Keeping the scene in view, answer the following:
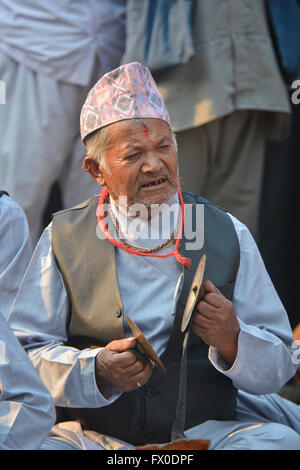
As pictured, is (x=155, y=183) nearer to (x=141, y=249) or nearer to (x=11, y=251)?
(x=141, y=249)

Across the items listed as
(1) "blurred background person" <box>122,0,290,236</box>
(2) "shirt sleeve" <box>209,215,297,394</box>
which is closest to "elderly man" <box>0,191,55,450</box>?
(2) "shirt sleeve" <box>209,215,297,394</box>

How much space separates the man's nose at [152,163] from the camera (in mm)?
2906

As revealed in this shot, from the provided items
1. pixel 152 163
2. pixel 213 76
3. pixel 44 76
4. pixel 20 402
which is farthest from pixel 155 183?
pixel 44 76

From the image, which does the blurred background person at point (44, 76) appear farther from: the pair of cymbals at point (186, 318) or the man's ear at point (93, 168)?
the pair of cymbals at point (186, 318)

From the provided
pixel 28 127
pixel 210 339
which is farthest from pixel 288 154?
pixel 210 339

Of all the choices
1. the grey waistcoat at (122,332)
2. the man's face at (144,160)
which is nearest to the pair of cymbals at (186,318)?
the grey waistcoat at (122,332)

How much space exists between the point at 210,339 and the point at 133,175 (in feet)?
2.26

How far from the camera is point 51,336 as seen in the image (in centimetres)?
299

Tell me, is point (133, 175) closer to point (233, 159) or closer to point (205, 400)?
point (205, 400)

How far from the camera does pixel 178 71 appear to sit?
164 inches

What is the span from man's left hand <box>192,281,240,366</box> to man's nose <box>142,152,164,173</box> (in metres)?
0.51

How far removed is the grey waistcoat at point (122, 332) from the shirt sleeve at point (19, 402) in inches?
19.2

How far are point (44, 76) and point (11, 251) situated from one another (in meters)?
1.30

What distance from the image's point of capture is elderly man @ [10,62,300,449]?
111 inches
